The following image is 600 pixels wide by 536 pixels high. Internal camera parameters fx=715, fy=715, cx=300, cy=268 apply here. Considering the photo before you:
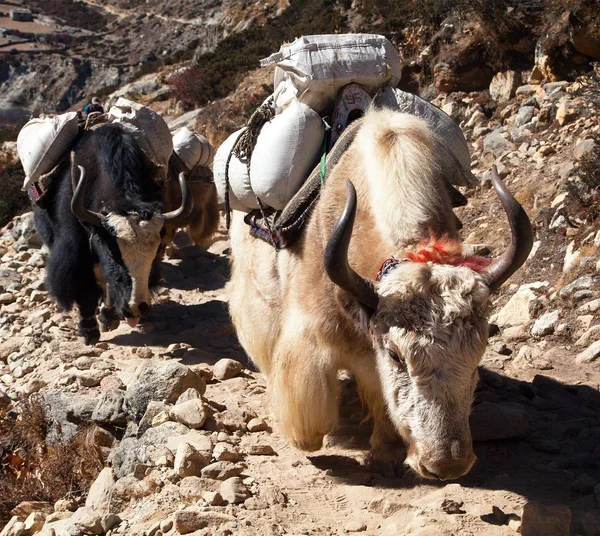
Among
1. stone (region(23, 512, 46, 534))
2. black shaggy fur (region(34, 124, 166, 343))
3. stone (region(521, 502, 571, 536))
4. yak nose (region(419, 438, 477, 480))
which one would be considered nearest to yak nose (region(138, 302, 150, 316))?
black shaggy fur (region(34, 124, 166, 343))

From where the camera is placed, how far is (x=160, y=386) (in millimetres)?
3701

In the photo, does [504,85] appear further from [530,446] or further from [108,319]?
[530,446]

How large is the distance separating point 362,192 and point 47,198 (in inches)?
143

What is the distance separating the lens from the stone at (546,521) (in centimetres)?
228

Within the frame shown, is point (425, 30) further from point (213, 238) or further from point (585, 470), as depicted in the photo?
point (585, 470)

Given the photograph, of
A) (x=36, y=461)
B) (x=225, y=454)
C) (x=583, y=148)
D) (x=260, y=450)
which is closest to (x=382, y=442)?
(x=260, y=450)

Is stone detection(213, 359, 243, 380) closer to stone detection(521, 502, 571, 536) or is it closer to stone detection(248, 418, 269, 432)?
stone detection(248, 418, 269, 432)

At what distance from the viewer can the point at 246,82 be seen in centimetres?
1458

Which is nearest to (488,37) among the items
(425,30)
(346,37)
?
(425,30)

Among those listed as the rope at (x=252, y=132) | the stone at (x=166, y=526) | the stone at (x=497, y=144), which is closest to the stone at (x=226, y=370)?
the rope at (x=252, y=132)

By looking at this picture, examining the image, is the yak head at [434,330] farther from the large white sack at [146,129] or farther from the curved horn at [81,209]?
the large white sack at [146,129]

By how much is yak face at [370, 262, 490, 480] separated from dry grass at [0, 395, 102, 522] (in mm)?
2058

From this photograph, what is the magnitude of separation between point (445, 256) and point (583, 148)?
11.5 feet

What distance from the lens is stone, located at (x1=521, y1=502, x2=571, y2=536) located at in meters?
2.28
